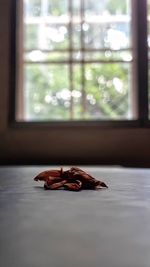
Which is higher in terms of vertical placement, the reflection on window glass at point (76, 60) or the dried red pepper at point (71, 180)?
the reflection on window glass at point (76, 60)

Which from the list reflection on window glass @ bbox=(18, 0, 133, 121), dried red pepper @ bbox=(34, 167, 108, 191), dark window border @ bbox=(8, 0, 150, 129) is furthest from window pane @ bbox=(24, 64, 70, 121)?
dried red pepper @ bbox=(34, 167, 108, 191)

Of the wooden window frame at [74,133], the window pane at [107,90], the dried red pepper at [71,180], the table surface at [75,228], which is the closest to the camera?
the table surface at [75,228]

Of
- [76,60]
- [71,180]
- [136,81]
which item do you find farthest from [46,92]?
[71,180]

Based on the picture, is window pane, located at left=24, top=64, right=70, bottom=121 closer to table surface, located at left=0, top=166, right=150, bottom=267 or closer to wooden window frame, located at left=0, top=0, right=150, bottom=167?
wooden window frame, located at left=0, top=0, right=150, bottom=167

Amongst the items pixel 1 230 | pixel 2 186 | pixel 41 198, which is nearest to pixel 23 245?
pixel 1 230

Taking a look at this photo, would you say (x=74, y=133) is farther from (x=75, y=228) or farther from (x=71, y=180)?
(x=75, y=228)

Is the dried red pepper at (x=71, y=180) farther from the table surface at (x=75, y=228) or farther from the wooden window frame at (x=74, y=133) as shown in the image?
the wooden window frame at (x=74, y=133)

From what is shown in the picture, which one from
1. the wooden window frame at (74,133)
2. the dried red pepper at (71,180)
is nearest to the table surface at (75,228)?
the dried red pepper at (71,180)
